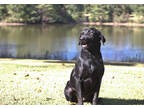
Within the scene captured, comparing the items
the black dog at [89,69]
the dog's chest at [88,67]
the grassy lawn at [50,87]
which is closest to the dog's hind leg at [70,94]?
the grassy lawn at [50,87]

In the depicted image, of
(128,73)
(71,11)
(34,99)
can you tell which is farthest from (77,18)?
(34,99)

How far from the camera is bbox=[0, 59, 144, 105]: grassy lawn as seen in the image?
25.9ft

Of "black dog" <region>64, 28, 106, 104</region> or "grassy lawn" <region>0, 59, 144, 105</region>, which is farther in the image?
"grassy lawn" <region>0, 59, 144, 105</region>

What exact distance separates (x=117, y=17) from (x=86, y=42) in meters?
65.1

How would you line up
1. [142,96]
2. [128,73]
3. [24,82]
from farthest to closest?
[128,73]
[24,82]
[142,96]

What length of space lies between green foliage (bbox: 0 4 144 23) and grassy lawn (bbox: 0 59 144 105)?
49971 mm

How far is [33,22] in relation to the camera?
6494cm

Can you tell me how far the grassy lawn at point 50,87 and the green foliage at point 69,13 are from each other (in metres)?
50.0

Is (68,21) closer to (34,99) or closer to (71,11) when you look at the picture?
(71,11)

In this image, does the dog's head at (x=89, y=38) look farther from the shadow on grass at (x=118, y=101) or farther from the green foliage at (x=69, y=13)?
the green foliage at (x=69, y=13)

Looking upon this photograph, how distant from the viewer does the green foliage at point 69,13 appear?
62.5 m

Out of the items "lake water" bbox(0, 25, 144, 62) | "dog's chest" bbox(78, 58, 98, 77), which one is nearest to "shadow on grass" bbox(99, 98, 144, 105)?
"dog's chest" bbox(78, 58, 98, 77)

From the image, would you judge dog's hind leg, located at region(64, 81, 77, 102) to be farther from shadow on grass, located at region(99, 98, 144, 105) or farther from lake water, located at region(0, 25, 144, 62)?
lake water, located at region(0, 25, 144, 62)

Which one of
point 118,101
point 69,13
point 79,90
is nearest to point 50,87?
point 118,101
